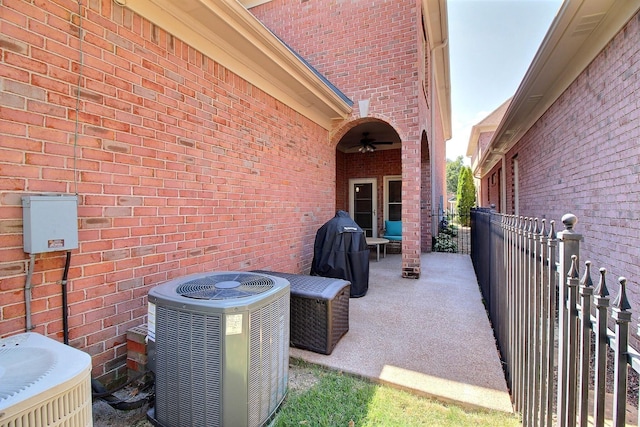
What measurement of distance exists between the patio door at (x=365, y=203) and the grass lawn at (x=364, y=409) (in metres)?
7.50

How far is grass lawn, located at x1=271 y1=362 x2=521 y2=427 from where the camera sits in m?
2.07

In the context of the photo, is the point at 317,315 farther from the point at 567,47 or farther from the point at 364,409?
the point at 567,47

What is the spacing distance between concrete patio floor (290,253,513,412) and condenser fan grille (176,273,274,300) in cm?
110

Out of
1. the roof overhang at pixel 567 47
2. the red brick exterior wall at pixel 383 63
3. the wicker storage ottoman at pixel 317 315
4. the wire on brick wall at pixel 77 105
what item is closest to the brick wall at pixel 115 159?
the wire on brick wall at pixel 77 105

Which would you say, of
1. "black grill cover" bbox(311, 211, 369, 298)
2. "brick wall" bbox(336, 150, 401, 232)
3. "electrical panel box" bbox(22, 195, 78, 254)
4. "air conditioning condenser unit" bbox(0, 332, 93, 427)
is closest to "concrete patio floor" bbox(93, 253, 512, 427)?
"black grill cover" bbox(311, 211, 369, 298)

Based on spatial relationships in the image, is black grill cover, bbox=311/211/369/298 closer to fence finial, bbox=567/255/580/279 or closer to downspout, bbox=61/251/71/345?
downspout, bbox=61/251/71/345

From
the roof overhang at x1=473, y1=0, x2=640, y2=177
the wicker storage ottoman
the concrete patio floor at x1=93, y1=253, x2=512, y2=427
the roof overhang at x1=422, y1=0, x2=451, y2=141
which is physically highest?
the roof overhang at x1=422, y1=0, x2=451, y2=141

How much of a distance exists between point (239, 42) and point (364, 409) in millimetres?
3647

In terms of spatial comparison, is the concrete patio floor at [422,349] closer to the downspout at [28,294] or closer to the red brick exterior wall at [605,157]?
the downspout at [28,294]

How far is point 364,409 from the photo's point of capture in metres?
2.20

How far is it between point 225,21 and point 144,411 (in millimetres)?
3363

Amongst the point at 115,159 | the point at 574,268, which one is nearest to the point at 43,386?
the point at 115,159

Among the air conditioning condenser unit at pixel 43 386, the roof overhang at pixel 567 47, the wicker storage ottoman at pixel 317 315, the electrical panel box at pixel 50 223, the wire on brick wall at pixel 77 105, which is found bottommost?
the wicker storage ottoman at pixel 317 315

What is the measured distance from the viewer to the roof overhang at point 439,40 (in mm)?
7332
